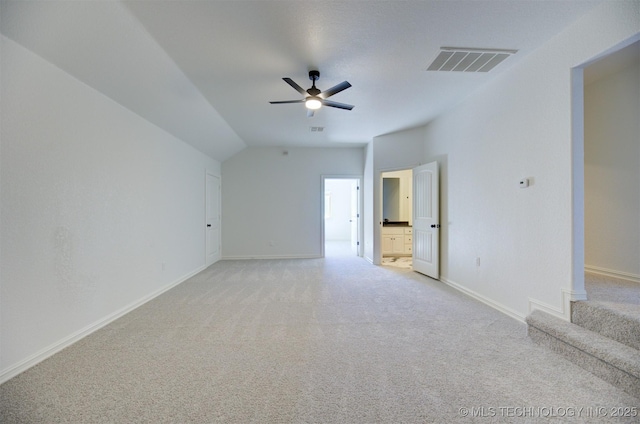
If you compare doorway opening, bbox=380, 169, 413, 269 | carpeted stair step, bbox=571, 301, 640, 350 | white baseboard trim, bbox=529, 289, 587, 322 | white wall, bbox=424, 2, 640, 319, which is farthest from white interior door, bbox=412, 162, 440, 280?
carpeted stair step, bbox=571, 301, 640, 350

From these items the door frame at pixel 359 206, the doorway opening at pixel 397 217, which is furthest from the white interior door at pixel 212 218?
the doorway opening at pixel 397 217

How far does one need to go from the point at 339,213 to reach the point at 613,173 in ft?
26.0

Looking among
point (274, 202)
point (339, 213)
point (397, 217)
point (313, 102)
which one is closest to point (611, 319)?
point (313, 102)

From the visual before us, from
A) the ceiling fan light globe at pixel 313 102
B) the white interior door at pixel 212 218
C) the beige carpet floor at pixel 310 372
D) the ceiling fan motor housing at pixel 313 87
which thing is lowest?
the beige carpet floor at pixel 310 372

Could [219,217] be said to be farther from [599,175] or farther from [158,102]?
[599,175]

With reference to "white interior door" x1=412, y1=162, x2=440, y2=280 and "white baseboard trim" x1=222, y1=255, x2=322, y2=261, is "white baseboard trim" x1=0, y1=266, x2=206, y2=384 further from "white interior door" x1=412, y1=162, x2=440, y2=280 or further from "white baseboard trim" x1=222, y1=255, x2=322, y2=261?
"white interior door" x1=412, y1=162, x2=440, y2=280

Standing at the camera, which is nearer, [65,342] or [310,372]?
[310,372]

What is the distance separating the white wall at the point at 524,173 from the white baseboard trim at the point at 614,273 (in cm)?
127

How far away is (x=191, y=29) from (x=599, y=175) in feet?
15.6

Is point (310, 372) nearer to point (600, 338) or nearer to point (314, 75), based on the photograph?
point (600, 338)

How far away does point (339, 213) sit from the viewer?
1062cm

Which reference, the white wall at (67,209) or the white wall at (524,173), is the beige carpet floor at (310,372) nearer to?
the white wall at (67,209)

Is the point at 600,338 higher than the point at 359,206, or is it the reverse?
the point at 359,206

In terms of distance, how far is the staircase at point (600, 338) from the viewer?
5.86ft
